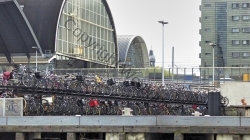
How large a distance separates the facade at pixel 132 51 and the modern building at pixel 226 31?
11.2m

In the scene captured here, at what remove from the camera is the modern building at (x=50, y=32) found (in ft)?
303

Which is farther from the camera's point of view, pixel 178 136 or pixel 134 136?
pixel 134 136

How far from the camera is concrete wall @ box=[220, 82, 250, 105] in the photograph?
47188 millimetres

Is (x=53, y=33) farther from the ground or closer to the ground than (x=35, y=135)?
farther from the ground

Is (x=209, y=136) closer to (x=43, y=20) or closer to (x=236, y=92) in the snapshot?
(x=236, y=92)

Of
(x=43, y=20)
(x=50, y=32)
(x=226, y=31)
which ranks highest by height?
(x=43, y=20)

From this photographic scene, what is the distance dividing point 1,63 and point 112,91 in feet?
169

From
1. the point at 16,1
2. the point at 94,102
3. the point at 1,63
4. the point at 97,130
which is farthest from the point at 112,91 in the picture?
the point at 1,63

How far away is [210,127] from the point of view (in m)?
30.6

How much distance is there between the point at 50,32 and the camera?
93062 millimetres

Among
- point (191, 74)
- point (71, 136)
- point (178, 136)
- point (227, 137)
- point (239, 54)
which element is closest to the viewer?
point (227, 137)

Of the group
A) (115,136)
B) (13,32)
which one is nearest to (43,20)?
(13,32)

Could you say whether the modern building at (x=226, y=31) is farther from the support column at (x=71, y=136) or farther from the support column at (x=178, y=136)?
the support column at (x=178, y=136)

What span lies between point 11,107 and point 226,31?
75912 millimetres
